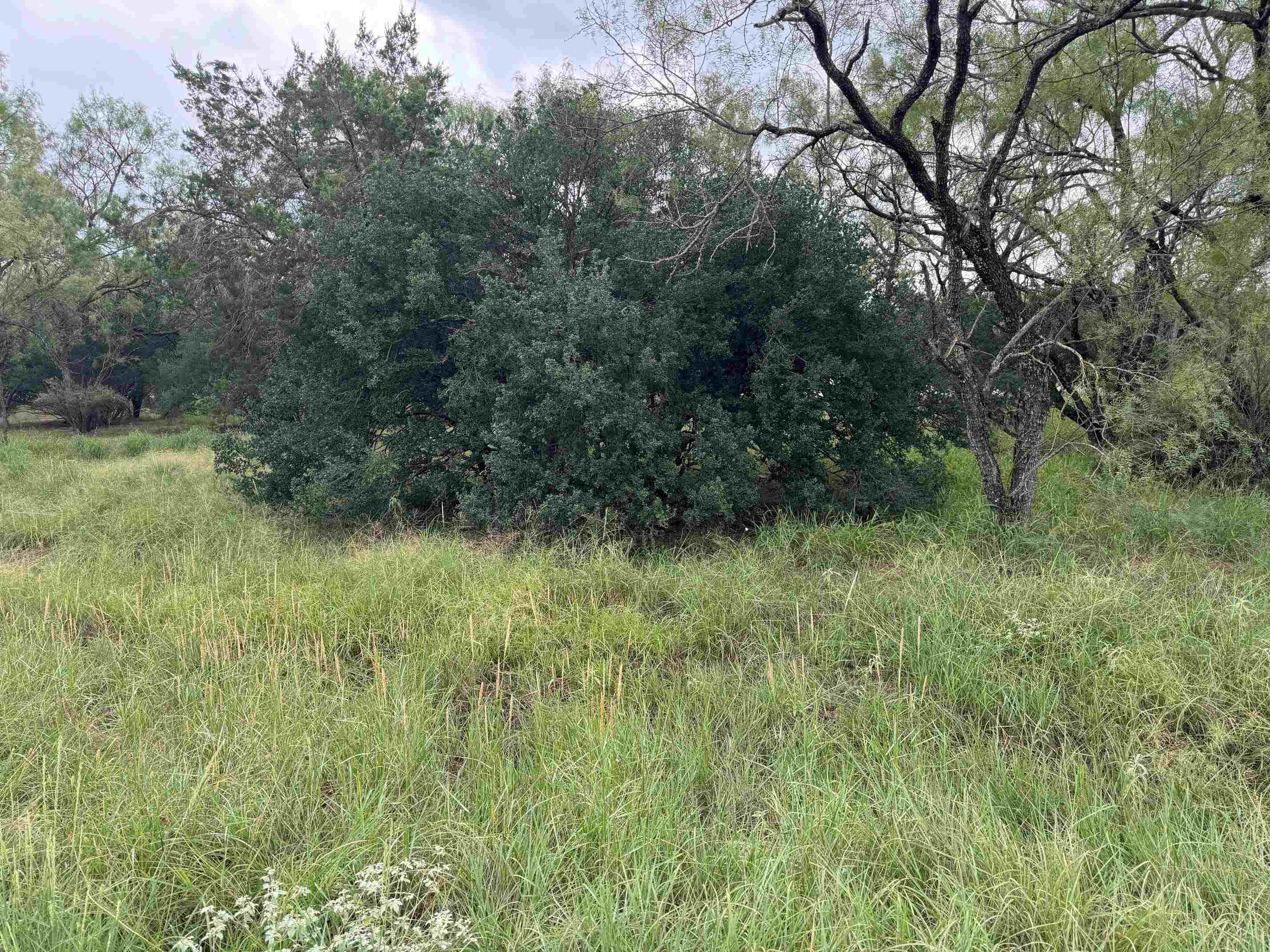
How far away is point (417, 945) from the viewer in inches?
70.4

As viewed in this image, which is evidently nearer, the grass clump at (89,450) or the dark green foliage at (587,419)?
the dark green foliage at (587,419)

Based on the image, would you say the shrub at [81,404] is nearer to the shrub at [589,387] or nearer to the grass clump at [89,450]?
the grass clump at [89,450]

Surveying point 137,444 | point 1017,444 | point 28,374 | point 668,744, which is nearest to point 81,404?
point 28,374

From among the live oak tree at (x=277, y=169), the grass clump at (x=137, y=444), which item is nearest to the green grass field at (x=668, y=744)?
the live oak tree at (x=277, y=169)

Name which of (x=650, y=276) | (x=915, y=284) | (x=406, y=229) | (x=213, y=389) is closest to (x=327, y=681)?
(x=650, y=276)

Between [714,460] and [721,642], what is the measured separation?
2.97 meters

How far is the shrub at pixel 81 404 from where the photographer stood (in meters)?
22.6

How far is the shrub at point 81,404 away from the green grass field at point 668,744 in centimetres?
2237

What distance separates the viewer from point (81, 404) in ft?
74.0

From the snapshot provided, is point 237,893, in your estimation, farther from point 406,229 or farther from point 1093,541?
point 406,229

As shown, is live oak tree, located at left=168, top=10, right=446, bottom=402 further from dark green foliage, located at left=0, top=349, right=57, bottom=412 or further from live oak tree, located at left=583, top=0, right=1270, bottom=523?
dark green foliage, located at left=0, top=349, right=57, bottom=412

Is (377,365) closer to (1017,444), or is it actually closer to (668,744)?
(668,744)

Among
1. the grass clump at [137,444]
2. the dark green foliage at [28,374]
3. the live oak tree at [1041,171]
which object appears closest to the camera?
the live oak tree at [1041,171]

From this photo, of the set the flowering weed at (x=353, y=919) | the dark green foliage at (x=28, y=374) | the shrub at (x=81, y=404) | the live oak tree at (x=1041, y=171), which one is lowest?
the flowering weed at (x=353, y=919)
